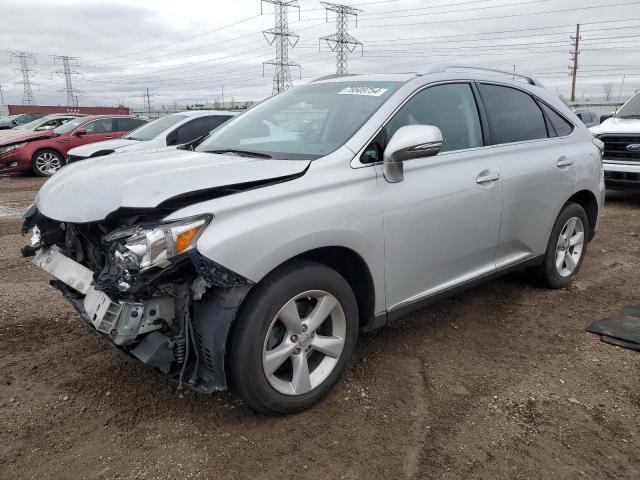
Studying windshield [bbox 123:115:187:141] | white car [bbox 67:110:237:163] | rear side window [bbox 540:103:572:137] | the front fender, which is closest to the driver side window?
the front fender

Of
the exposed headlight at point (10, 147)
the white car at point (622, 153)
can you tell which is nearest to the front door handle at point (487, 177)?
the white car at point (622, 153)

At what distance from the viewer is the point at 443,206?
3.18 meters

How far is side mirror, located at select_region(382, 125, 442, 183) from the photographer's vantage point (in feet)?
9.12

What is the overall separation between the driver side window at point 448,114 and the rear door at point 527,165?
18cm

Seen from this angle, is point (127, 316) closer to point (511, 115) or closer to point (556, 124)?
point (511, 115)

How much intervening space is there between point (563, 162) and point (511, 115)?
2.15ft

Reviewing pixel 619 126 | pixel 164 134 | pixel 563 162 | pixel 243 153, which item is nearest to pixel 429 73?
pixel 243 153

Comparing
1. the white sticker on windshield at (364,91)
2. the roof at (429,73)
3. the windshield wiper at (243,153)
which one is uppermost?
the roof at (429,73)

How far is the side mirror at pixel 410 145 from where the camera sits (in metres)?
2.78

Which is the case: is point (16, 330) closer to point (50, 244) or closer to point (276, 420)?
point (50, 244)

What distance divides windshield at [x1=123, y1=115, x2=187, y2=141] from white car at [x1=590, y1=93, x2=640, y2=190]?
737 cm

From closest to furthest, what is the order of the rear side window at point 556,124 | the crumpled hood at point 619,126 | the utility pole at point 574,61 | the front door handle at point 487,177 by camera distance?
the front door handle at point 487,177, the rear side window at point 556,124, the crumpled hood at point 619,126, the utility pole at point 574,61

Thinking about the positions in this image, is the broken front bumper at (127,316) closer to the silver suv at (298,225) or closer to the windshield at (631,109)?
the silver suv at (298,225)

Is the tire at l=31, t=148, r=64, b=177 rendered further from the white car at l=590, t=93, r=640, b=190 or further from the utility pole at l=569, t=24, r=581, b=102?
the utility pole at l=569, t=24, r=581, b=102
